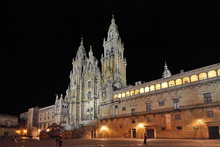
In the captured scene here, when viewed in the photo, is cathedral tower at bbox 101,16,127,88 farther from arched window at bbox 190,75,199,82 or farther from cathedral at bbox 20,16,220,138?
arched window at bbox 190,75,199,82

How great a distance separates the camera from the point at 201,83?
3047 centimetres

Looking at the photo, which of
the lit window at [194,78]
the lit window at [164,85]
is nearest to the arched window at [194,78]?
the lit window at [194,78]

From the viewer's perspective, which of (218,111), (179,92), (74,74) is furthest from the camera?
(74,74)

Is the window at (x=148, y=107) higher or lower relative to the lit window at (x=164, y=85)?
lower

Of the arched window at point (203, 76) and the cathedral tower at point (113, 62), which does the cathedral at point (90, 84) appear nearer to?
the cathedral tower at point (113, 62)

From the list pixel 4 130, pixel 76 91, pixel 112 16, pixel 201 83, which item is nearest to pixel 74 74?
pixel 76 91

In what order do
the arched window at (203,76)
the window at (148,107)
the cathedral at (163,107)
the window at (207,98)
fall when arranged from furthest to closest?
the window at (148,107) → the arched window at (203,76) → the window at (207,98) → the cathedral at (163,107)

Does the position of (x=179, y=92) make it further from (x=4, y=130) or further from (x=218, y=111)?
(x=4, y=130)

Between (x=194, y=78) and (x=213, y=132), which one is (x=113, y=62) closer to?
(x=194, y=78)

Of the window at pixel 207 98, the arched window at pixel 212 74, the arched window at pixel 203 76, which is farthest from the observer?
the arched window at pixel 203 76

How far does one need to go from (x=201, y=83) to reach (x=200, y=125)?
23.4 ft

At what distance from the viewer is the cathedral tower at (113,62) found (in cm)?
5756

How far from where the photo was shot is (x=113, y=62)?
61.2 meters

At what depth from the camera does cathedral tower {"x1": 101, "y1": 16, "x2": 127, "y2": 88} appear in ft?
189
